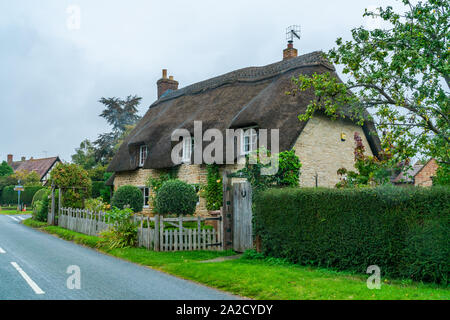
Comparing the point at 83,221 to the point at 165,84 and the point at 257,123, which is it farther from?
the point at 165,84

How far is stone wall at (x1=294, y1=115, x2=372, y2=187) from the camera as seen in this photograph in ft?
57.6

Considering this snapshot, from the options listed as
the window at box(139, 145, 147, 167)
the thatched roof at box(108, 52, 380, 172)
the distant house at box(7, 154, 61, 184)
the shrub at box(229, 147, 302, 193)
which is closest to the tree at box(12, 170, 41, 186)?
the distant house at box(7, 154, 61, 184)

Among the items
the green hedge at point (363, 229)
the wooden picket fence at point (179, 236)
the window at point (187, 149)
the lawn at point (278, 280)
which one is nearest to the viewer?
the lawn at point (278, 280)

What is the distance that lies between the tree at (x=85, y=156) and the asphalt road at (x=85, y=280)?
37629 millimetres

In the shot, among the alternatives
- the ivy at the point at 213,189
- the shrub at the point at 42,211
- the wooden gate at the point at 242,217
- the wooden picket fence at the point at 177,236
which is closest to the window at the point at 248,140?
the ivy at the point at 213,189

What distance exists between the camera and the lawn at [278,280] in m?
6.80

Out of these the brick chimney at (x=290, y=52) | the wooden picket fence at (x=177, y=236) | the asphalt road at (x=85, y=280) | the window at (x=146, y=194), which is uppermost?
the brick chimney at (x=290, y=52)

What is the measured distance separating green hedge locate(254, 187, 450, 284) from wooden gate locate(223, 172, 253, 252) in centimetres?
93

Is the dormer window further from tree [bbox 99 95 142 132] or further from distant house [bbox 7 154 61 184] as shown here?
distant house [bbox 7 154 61 184]

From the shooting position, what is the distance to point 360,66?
1245 centimetres

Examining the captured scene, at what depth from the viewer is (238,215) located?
12.3 m

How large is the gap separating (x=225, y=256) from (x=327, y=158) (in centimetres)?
848

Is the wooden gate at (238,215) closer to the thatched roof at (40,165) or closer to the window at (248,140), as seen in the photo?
the window at (248,140)
